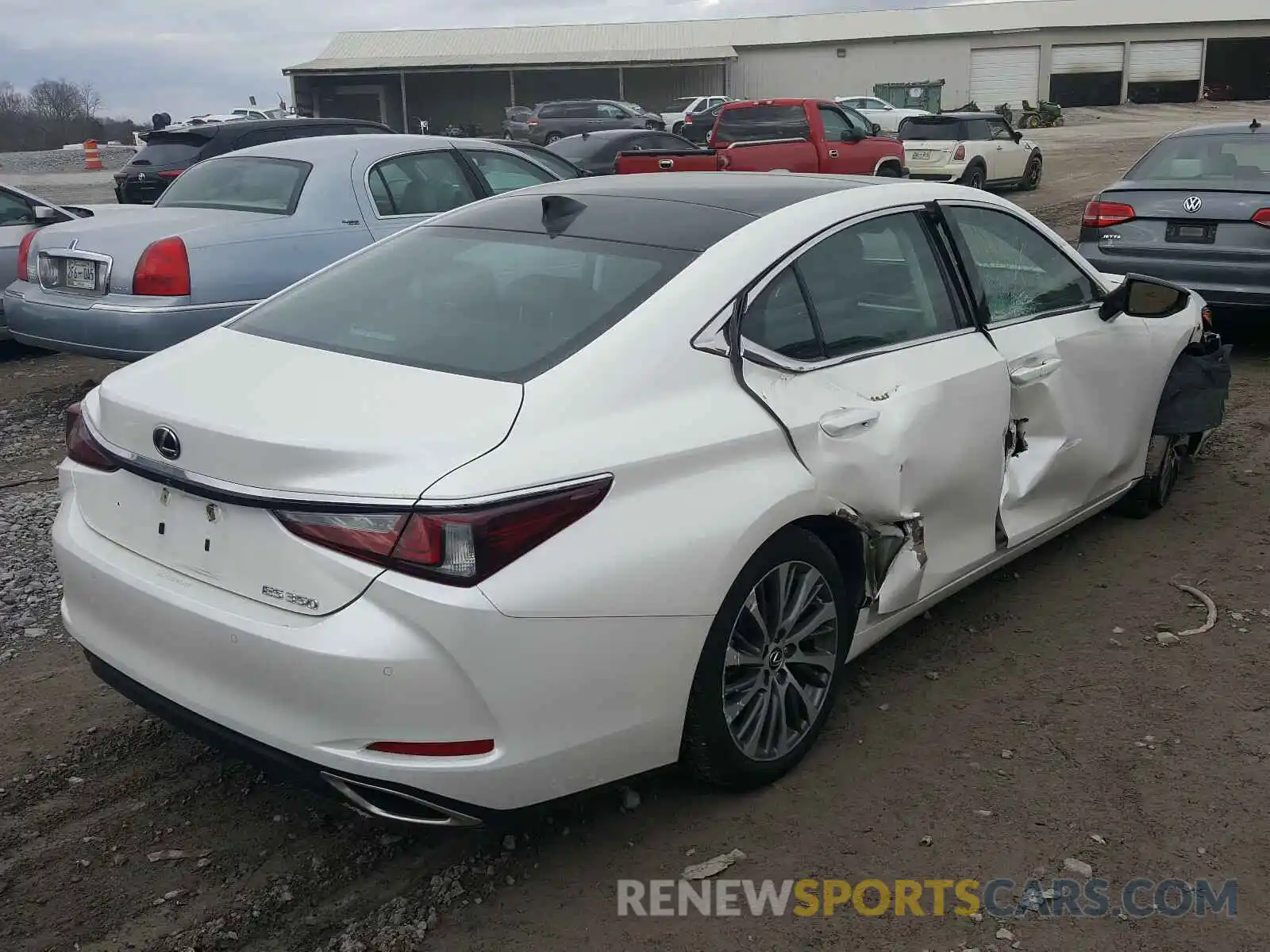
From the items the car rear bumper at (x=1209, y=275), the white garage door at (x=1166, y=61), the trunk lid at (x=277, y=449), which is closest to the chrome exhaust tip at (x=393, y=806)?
the trunk lid at (x=277, y=449)

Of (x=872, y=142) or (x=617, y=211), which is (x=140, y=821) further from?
(x=872, y=142)

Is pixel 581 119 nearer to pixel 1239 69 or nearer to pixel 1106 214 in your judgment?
pixel 1106 214

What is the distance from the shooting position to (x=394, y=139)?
802 centimetres

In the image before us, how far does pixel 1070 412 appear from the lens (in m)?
4.43

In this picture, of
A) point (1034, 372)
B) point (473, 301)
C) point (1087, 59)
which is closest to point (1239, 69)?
point (1087, 59)

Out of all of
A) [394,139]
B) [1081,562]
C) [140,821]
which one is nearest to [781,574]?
[140,821]

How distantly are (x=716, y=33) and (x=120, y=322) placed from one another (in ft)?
166

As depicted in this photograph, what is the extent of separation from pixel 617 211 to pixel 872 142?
15.0 m

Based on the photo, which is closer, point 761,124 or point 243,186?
point 243,186

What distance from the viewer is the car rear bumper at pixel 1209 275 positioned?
765 cm

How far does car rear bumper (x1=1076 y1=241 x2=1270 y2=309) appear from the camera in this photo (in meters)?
7.65

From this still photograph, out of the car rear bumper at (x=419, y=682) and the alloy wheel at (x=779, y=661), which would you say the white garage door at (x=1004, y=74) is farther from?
the car rear bumper at (x=419, y=682)

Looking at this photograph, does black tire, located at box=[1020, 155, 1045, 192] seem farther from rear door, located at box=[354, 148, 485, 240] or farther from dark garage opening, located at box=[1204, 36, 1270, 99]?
dark garage opening, located at box=[1204, 36, 1270, 99]

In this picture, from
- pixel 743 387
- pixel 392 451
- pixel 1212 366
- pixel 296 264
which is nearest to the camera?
pixel 392 451
